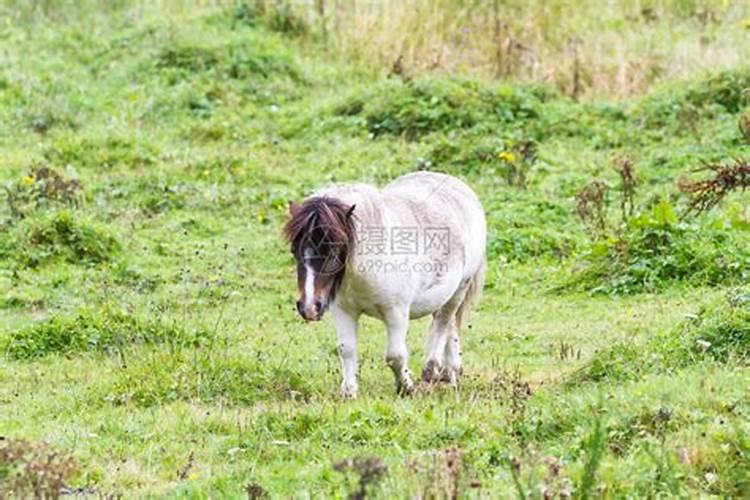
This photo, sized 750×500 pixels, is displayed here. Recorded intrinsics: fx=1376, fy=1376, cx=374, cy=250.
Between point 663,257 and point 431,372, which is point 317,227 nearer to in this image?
point 431,372

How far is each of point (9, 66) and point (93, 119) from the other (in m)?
2.49

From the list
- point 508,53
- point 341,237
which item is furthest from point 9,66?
point 341,237

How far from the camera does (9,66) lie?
67.1 feet

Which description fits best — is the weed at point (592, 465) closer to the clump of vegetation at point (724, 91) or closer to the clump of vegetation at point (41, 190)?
the clump of vegetation at point (41, 190)

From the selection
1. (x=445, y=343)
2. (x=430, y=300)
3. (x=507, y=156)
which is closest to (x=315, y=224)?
(x=430, y=300)

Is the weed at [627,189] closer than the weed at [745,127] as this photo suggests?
No

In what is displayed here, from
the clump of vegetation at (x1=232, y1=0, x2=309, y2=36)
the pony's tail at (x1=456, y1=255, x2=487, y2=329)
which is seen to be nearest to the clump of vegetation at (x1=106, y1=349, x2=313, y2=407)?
the pony's tail at (x1=456, y1=255, x2=487, y2=329)

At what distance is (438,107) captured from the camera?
17797 millimetres

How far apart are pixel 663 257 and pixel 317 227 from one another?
5086 mm

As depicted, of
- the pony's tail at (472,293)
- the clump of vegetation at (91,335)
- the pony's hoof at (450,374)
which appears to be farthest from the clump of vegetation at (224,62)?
the pony's hoof at (450,374)

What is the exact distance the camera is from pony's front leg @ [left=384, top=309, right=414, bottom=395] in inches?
348

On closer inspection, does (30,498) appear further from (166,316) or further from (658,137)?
(658,137)

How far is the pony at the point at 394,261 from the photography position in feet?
26.9

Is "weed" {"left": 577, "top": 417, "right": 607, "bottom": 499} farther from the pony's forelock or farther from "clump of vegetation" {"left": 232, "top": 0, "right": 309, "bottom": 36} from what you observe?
"clump of vegetation" {"left": 232, "top": 0, "right": 309, "bottom": 36}
